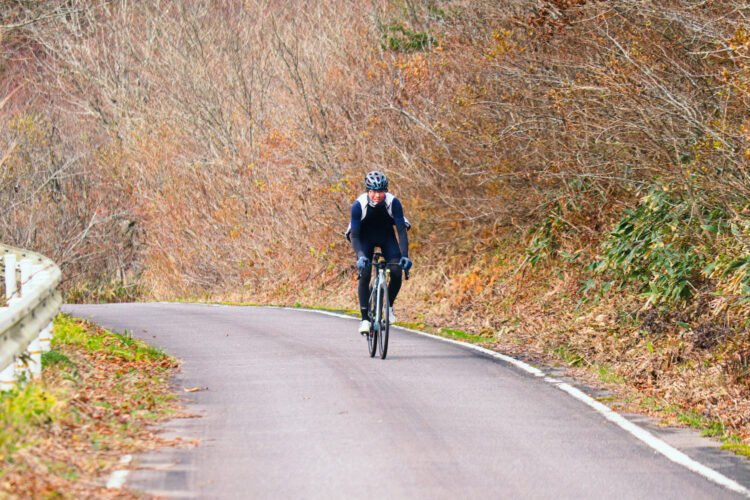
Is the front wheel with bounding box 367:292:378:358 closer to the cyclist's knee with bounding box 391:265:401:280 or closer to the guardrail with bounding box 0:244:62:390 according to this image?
the cyclist's knee with bounding box 391:265:401:280

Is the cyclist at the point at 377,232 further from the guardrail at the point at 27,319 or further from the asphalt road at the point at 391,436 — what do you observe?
the guardrail at the point at 27,319

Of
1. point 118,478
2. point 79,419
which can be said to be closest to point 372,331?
point 79,419

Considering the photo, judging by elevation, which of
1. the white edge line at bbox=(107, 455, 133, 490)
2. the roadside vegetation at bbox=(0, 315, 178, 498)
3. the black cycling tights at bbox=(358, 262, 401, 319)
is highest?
the black cycling tights at bbox=(358, 262, 401, 319)

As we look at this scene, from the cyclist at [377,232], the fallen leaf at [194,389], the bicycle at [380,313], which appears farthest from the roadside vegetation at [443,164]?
the fallen leaf at [194,389]

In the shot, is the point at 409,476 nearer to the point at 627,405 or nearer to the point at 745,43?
the point at 627,405

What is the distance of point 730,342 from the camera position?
1242 cm

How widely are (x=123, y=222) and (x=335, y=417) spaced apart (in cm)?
3711

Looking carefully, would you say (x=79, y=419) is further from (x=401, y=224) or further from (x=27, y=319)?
(x=401, y=224)

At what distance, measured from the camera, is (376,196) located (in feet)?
44.5

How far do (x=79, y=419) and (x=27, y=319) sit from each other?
0.88 meters

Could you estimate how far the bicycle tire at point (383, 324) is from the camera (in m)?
13.5

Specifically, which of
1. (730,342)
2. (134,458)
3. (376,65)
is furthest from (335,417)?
(376,65)

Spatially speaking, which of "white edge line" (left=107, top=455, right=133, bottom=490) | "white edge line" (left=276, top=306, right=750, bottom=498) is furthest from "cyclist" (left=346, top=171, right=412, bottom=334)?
"white edge line" (left=107, top=455, right=133, bottom=490)

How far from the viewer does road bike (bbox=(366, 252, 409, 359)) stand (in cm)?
1357
